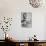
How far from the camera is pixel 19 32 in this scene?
11.1 feet

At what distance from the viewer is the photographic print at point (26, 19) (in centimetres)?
342

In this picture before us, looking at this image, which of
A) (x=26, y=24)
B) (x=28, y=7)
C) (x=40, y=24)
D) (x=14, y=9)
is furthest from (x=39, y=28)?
(x=14, y=9)

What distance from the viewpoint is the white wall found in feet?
11.0

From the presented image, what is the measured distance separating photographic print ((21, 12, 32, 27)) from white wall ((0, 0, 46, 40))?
9 cm

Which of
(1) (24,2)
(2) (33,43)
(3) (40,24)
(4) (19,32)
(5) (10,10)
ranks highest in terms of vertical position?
(1) (24,2)

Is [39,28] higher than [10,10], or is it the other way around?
[10,10]

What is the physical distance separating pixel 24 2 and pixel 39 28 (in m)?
0.85

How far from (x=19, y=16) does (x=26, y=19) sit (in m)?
0.22

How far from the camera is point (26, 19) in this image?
343 centimetres

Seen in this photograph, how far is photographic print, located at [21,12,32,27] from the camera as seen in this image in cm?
342

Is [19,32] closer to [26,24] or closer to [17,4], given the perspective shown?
[26,24]

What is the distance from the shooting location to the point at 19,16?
11.2 ft

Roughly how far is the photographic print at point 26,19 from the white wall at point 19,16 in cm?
9

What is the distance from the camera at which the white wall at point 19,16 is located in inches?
132
